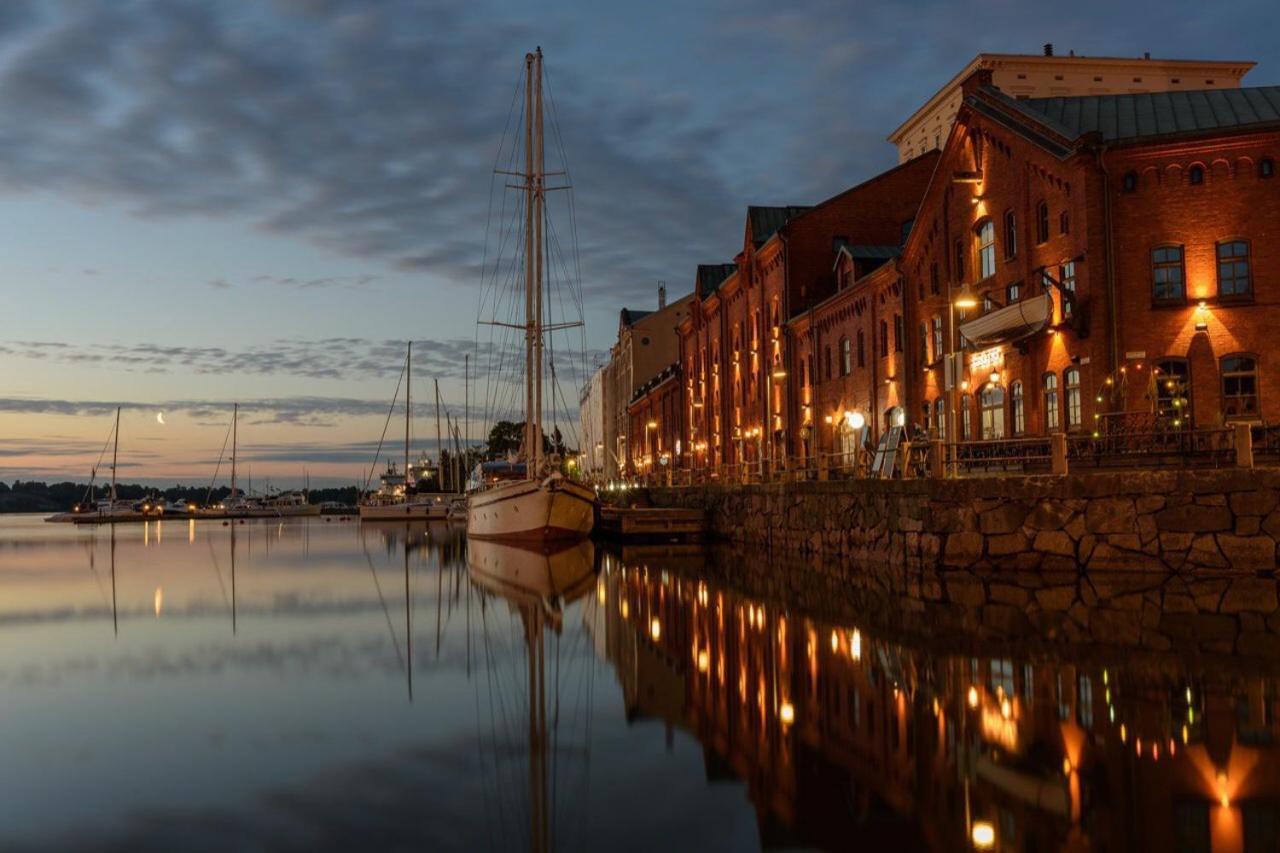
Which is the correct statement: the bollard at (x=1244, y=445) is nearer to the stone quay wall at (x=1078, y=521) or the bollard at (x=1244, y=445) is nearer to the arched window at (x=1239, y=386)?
the stone quay wall at (x=1078, y=521)

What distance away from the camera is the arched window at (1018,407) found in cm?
3647

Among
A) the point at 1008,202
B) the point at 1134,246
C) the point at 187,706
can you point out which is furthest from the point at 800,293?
the point at 187,706

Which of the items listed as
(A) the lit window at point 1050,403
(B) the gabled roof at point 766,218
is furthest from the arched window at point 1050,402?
(B) the gabled roof at point 766,218

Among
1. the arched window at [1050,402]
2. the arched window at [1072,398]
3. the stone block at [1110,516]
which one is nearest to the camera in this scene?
the stone block at [1110,516]

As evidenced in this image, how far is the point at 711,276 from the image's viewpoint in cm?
8388

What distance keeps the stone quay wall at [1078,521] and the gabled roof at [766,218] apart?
37594 mm

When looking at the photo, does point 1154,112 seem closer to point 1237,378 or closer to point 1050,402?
point 1050,402

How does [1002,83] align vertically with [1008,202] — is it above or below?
above

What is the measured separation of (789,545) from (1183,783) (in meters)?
30.6

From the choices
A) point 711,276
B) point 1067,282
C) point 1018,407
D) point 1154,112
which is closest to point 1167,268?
point 1067,282

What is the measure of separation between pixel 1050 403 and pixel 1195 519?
1115 cm

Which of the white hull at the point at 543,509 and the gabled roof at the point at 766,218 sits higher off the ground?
the gabled roof at the point at 766,218

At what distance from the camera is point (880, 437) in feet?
156

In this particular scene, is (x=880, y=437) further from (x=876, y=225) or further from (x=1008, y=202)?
(x=876, y=225)
